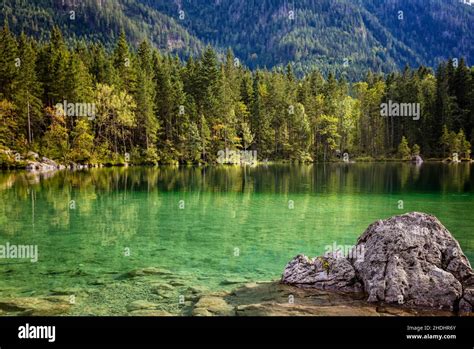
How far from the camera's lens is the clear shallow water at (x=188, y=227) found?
1263 cm

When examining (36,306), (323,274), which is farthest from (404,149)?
(36,306)

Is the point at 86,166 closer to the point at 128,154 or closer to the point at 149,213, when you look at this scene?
the point at 128,154

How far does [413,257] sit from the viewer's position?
32.0 feet

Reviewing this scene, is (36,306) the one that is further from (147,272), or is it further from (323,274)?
(323,274)

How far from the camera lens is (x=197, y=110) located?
89.2 m

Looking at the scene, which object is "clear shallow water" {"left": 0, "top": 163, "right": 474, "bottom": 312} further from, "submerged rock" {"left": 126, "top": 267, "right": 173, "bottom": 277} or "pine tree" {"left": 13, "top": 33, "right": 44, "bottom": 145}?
"pine tree" {"left": 13, "top": 33, "right": 44, "bottom": 145}

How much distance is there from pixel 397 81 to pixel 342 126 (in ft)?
65.4

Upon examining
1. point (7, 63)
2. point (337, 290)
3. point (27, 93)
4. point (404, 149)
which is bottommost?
point (337, 290)

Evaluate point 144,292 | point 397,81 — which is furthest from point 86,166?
point 397,81

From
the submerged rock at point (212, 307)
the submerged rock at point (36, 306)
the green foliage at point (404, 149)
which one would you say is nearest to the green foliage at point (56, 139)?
the submerged rock at point (36, 306)

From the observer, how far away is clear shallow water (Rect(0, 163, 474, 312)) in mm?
12633

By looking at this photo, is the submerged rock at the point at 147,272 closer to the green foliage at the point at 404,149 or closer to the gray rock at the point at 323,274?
the gray rock at the point at 323,274

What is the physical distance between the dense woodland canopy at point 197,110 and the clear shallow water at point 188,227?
1385 inches

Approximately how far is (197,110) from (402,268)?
3220 inches
